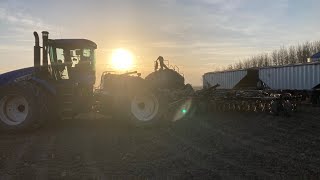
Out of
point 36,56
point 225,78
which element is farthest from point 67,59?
point 225,78

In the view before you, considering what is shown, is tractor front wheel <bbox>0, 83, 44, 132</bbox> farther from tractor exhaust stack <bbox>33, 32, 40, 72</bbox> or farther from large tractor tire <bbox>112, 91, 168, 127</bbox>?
large tractor tire <bbox>112, 91, 168, 127</bbox>

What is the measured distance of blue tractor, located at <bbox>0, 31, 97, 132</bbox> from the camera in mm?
11969

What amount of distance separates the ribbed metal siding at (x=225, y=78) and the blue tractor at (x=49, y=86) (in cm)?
2512

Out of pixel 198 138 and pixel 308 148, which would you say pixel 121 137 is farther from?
pixel 308 148

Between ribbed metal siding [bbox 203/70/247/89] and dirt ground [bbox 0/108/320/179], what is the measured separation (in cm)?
2353

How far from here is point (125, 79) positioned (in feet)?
44.8

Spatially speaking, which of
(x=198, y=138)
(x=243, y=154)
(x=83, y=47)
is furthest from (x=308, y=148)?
(x=83, y=47)

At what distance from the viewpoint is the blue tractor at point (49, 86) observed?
39.3 ft

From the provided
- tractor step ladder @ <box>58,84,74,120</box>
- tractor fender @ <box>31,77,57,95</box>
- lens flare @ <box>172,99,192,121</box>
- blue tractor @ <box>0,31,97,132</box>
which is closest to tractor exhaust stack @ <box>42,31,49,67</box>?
blue tractor @ <box>0,31,97,132</box>

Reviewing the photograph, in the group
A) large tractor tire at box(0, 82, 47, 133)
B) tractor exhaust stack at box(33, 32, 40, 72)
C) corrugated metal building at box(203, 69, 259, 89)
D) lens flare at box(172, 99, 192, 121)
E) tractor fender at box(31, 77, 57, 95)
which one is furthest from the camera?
corrugated metal building at box(203, 69, 259, 89)

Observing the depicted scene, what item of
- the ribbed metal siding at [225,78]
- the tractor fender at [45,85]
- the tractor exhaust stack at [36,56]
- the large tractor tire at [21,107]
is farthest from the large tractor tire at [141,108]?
the ribbed metal siding at [225,78]

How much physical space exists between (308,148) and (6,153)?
7204 millimetres

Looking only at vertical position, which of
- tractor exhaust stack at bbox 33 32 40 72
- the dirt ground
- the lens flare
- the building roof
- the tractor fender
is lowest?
the dirt ground

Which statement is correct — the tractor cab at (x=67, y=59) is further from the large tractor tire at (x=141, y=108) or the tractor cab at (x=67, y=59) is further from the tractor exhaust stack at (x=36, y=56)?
the large tractor tire at (x=141, y=108)
